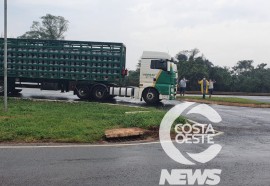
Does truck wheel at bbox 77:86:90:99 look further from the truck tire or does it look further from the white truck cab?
the white truck cab

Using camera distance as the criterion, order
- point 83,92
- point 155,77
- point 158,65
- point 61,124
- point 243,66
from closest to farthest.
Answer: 1. point 61,124
2. point 158,65
3. point 155,77
4. point 83,92
5. point 243,66

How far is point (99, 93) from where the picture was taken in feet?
67.9

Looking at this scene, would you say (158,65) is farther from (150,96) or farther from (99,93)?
(99,93)

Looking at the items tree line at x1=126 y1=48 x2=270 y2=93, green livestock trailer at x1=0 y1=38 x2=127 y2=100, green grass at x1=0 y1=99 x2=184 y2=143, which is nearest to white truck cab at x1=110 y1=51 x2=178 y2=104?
green livestock trailer at x1=0 y1=38 x2=127 y2=100

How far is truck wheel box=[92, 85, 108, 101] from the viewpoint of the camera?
20625 mm

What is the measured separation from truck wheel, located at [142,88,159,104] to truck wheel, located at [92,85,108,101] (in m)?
2.27

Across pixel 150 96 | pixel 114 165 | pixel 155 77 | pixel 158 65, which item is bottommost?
pixel 114 165

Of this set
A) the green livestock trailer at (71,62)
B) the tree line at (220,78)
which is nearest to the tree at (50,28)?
the tree line at (220,78)

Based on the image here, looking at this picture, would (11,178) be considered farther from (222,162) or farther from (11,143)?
(222,162)

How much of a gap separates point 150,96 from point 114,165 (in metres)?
13.4

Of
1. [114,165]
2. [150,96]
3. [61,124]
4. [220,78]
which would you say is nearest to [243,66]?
[220,78]

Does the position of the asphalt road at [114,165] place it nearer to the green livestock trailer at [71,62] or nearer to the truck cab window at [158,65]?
the truck cab window at [158,65]

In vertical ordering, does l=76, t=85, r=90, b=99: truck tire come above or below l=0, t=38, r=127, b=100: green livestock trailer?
below

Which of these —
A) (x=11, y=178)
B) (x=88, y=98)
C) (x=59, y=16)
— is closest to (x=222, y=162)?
(x=11, y=178)
